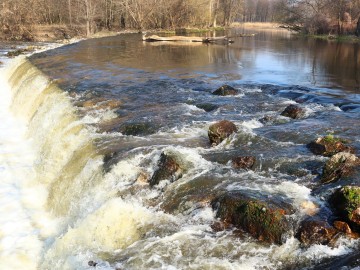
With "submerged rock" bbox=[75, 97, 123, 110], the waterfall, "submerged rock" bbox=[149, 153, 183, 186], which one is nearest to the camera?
the waterfall

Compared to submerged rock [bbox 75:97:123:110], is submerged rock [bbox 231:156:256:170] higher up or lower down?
lower down

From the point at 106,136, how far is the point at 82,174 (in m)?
1.76

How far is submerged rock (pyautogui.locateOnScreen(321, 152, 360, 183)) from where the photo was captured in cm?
668

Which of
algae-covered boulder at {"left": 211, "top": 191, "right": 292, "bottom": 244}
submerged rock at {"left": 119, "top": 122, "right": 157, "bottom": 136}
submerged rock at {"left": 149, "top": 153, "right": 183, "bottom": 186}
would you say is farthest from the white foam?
algae-covered boulder at {"left": 211, "top": 191, "right": 292, "bottom": 244}

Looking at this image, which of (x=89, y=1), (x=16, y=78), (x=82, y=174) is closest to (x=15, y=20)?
(x=89, y=1)

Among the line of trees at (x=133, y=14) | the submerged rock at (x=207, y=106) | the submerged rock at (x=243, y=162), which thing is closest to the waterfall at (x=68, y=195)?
the submerged rock at (x=243, y=162)

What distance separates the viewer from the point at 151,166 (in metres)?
7.55

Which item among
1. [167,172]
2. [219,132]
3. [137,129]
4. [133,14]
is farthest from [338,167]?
[133,14]

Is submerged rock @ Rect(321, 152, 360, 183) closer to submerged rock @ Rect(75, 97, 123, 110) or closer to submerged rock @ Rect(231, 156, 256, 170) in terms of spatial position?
submerged rock @ Rect(231, 156, 256, 170)

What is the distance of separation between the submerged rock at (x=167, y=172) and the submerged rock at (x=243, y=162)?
3.78 feet

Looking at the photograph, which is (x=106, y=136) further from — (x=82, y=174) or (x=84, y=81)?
(x=84, y=81)

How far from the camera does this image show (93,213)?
250 inches

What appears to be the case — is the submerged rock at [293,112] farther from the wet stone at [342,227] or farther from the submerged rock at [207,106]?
the wet stone at [342,227]

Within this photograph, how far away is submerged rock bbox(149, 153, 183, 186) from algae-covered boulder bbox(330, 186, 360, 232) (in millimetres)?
2843
